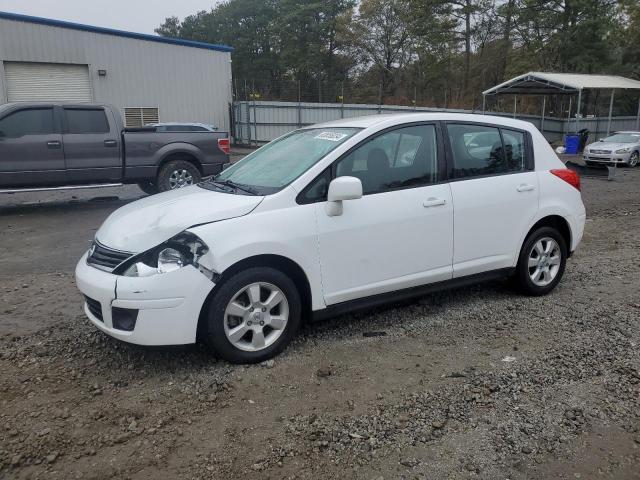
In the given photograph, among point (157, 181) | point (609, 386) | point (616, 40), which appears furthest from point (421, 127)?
point (616, 40)

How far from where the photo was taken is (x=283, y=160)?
14.2ft

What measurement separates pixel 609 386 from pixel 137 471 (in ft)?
9.41

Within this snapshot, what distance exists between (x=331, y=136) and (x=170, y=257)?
5.41ft

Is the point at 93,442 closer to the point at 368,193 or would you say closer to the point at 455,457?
the point at 455,457

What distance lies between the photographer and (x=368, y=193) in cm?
403

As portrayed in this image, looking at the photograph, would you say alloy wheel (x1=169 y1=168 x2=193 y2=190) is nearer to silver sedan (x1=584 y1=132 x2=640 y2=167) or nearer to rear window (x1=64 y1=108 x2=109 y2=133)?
rear window (x1=64 y1=108 x2=109 y2=133)

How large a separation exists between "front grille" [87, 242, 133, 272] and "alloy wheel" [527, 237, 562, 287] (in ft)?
11.6

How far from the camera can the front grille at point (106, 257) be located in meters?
3.53

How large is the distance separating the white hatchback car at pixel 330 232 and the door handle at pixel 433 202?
0.02m

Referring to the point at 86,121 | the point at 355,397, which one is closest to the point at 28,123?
the point at 86,121

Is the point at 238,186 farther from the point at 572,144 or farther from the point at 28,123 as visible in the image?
the point at 572,144

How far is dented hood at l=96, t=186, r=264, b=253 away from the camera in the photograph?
11.5ft

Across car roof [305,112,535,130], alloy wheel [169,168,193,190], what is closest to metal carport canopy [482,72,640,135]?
alloy wheel [169,168,193,190]

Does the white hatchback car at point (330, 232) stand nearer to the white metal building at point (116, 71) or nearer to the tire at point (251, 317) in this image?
the tire at point (251, 317)
